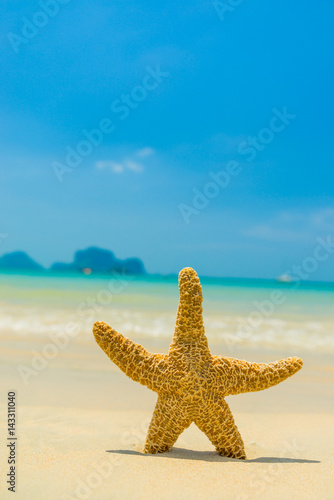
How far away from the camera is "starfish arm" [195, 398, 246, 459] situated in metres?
3.82

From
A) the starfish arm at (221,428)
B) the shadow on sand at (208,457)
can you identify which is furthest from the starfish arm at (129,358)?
the shadow on sand at (208,457)

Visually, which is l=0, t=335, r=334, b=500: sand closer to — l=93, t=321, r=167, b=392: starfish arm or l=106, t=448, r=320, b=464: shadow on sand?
l=106, t=448, r=320, b=464: shadow on sand

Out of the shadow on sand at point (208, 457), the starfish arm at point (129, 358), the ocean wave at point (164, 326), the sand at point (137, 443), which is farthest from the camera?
the ocean wave at point (164, 326)

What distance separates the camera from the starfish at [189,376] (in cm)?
379

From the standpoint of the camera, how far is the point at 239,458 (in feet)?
12.9

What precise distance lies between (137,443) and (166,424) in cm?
72

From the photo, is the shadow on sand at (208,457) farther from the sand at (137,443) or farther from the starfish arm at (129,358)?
the starfish arm at (129,358)

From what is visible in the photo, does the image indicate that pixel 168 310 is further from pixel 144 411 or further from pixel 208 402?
pixel 208 402

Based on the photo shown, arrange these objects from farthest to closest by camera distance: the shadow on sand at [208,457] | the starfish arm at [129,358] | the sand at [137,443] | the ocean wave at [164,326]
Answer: the ocean wave at [164,326] < the shadow on sand at [208,457] < the starfish arm at [129,358] < the sand at [137,443]

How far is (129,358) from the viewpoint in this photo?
379 cm

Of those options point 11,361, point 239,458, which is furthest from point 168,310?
point 239,458

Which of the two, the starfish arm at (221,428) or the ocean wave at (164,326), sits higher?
the ocean wave at (164,326)

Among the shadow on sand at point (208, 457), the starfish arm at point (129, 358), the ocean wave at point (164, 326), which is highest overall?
the ocean wave at point (164, 326)

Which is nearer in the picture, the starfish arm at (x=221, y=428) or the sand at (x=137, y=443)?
the sand at (x=137, y=443)
